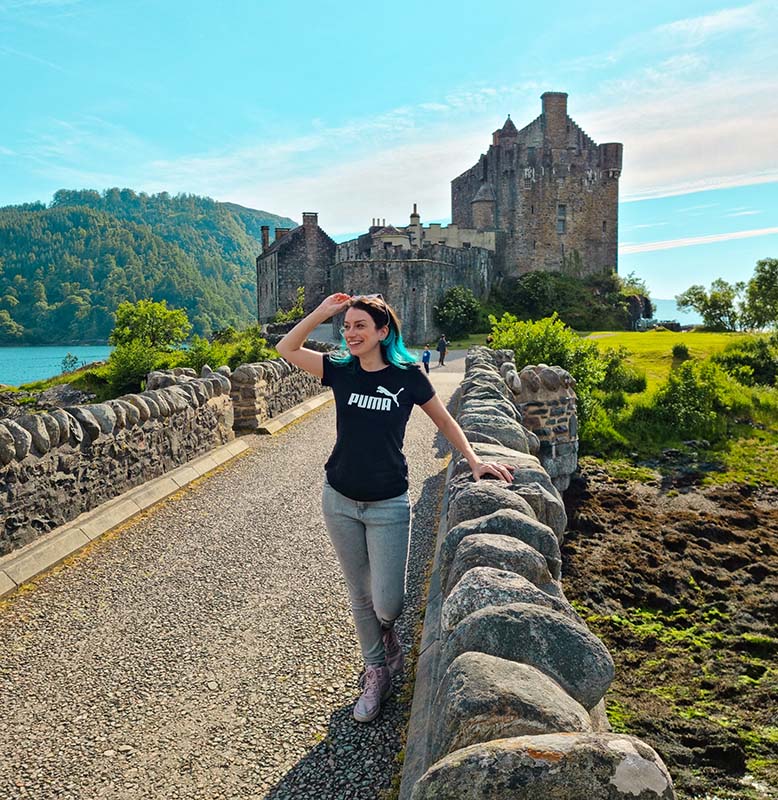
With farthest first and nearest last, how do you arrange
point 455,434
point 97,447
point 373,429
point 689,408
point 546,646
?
point 689,408 → point 97,447 → point 455,434 → point 373,429 → point 546,646

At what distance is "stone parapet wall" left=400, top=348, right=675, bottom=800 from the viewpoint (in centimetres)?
190

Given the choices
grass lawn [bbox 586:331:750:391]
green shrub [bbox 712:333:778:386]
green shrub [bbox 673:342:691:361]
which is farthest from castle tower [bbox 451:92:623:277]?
green shrub [bbox 712:333:778:386]

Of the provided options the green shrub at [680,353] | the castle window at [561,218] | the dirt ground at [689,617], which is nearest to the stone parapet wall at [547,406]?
the dirt ground at [689,617]

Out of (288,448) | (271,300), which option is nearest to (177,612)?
(288,448)

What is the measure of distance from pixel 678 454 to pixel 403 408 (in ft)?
54.6

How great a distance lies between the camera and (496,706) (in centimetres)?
228

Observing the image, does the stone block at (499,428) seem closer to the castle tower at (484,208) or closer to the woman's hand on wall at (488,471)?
Answer: the woman's hand on wall at (488,471)

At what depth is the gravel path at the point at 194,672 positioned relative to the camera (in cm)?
359

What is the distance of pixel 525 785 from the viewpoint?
1897 millimetres

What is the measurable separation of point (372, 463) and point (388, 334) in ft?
2.31

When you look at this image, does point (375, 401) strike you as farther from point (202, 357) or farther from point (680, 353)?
point (680, 353)

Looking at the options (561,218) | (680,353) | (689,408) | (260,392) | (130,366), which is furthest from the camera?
(561,218)

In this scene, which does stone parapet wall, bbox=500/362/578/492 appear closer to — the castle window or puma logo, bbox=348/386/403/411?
puma logo, bbox=348/386/403/411

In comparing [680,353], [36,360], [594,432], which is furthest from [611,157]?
[36,360]
